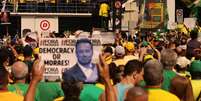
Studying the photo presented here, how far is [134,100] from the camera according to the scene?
6.70m

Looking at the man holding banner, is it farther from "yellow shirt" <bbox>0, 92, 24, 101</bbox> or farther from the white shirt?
"yellow shirt" <bbox>0, 92, 24, 101</bbox>

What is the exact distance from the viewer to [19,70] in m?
8.27

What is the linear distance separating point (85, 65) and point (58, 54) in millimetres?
1037

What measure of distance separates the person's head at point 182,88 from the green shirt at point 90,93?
99 cm

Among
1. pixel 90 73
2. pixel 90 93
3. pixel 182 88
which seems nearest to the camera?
pixel 90 93

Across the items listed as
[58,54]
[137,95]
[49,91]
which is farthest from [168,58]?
[137,95]

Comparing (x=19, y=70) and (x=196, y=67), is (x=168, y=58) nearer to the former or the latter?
(x=196, y=67)

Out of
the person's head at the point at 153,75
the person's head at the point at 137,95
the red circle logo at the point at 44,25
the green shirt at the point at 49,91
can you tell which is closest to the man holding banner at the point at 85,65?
the green shirt at the point at 49,91

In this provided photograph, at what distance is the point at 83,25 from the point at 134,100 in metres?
43.2

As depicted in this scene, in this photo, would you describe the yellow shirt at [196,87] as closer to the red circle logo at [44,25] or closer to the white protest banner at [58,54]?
the white protest banner at [58,54]

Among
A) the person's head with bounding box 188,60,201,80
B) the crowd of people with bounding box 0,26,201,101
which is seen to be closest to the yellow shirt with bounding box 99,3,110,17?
the crowd of people with bounding box 0,26,201,101

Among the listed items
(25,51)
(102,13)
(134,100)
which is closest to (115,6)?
(102,13)

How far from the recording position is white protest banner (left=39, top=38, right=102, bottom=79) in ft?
31.9

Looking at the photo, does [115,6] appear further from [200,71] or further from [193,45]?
[200,71]
